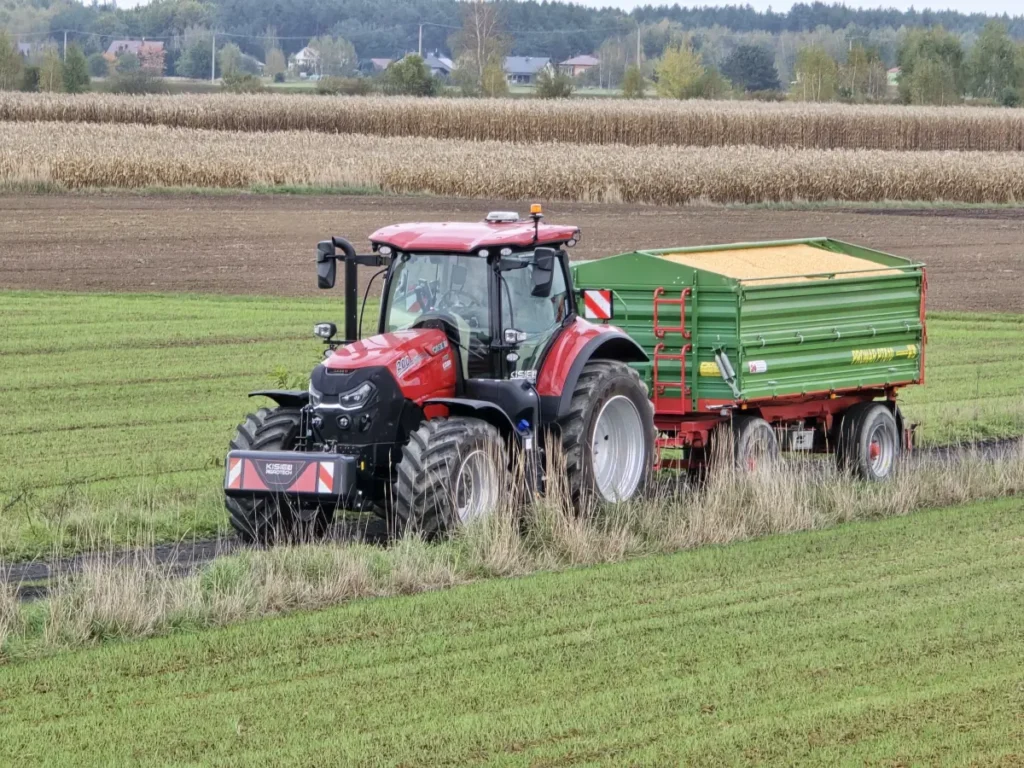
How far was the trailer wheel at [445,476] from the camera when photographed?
1102 cm

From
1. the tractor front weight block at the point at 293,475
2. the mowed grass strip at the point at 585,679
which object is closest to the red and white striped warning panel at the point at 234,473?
the tractor front weight block at the point at 293,475

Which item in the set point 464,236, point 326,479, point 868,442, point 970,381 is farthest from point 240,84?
point 326,479

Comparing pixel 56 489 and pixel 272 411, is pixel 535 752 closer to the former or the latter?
pixel 272 411

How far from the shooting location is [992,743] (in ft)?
24.0

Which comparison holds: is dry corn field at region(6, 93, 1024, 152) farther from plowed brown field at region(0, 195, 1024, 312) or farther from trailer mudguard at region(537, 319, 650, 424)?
trailer mudguard at region(537, 319, 650, 424)

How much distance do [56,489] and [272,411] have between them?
8.81 ft

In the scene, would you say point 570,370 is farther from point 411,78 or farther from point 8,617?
point 411,78

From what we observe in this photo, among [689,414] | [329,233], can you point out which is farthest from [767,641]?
[329,233]

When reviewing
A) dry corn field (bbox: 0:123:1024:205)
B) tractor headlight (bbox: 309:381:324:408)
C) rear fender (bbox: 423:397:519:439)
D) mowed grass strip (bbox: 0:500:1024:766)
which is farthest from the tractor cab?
dry corn field (bbox: 0:123:1024:205)

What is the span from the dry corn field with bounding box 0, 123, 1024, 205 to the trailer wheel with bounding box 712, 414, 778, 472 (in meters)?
32.0

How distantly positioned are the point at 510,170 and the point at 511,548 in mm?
37126

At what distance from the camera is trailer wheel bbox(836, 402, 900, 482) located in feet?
51.2

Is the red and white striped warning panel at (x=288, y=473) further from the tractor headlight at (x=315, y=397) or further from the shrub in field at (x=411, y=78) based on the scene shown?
the shrub in field at (x=411, y=78)

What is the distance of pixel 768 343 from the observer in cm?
1477
